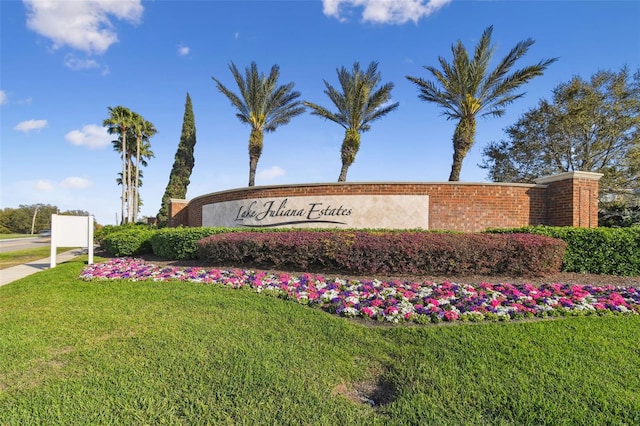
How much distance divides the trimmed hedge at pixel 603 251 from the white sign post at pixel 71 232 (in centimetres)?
1167

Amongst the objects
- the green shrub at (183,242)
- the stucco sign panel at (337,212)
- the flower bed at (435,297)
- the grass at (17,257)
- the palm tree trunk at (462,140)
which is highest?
the palm tree trunk at (462,140)

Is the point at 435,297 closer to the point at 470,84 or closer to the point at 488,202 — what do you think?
the point at 488,202

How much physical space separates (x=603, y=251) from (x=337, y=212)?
660 centimetres

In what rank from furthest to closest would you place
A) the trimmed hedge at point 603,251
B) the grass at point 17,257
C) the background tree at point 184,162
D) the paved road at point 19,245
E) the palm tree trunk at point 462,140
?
the background tree at point 184,162
the paved road at point 19,245
the palm tree trunk at point 462,140
the grass at point 17,257
the trimmed hedge at point 603,251

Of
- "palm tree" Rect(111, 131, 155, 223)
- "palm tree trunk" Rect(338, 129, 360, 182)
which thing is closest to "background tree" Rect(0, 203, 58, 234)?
"palm tree" Rect(111, 131, 155, 223)

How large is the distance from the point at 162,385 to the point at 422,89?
16519mm

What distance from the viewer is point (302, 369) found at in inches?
114

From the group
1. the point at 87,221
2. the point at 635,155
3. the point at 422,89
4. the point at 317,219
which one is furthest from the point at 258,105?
the point at 635,155

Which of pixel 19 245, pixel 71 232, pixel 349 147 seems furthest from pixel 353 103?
pixel 19 245

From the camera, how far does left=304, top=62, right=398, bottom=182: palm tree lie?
17.9 metres

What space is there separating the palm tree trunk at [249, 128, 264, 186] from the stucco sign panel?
28.4ft

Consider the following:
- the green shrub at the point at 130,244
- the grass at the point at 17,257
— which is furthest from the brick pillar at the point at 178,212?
the green shrub at the point at 130,244

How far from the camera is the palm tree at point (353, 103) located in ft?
58.7

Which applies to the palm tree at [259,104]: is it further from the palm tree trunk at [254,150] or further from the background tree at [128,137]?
the background tree at [128,137]
